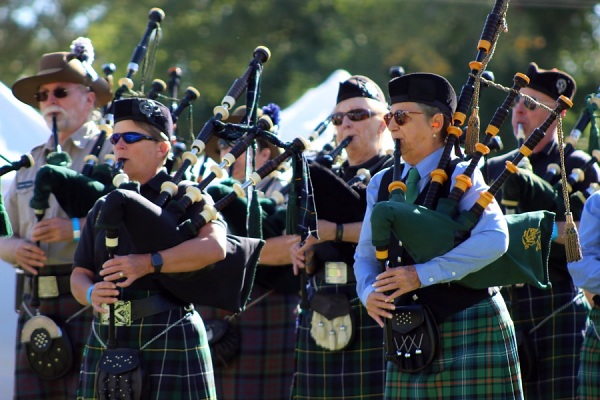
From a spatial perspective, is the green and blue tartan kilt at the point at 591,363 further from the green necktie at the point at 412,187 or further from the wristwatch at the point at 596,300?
the green necktie at the point at 412,187

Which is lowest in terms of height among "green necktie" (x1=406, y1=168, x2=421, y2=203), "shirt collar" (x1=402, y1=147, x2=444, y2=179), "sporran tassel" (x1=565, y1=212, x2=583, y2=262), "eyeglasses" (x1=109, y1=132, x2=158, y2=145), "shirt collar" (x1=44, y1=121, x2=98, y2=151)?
"sporran tassel" (x1=565, y1=212, x2=583, y2=262)

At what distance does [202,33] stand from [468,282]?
41.0 feet

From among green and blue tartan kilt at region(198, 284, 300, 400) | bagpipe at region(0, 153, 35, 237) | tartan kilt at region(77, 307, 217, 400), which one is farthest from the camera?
green and blue tartan kilt at region(198, 284, 300, 400)

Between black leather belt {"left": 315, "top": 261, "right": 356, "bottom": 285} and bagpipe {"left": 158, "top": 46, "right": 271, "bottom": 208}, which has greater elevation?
bagpipe {"left": 158, "top": 46, "right": 271, "bottom": 208}

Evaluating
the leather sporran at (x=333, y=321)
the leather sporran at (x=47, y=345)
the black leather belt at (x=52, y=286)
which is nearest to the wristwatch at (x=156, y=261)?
the leather sporran at (x=333, y=321)

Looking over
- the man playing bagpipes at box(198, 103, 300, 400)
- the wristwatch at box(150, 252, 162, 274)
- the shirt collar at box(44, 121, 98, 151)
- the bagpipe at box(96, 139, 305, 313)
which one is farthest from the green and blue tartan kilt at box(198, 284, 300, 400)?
the wristwatch at box(150, 252, 162, 274)

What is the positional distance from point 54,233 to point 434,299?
210 centimetres

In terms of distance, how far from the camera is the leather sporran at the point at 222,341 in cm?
580

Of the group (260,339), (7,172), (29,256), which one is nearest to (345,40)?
(260,339)

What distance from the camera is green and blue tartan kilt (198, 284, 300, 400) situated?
592 cm

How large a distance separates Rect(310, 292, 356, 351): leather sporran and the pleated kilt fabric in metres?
0.04

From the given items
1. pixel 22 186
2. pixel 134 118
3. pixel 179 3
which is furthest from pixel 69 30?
pixel 134 118

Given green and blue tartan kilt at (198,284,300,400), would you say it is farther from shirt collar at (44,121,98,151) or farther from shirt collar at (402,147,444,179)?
shirt collar at (402,147,444,179)

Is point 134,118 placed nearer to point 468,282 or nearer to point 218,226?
point 218,226
